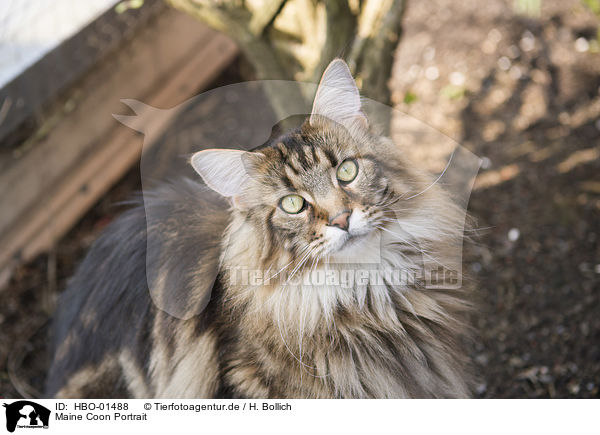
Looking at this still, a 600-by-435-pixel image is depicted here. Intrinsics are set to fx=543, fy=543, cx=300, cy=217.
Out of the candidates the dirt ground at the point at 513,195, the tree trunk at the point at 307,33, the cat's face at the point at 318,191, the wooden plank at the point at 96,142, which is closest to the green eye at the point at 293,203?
the cat's face at the point at 318,191

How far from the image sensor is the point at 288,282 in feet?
4.25

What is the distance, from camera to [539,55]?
296 cm

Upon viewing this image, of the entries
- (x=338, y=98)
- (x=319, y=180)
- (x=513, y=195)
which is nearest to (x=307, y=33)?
(x=338, y=98)

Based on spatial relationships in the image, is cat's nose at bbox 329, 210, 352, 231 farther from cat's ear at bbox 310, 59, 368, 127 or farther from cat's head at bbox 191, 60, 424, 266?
cat's ear at bbox 310, 59, 368, 127

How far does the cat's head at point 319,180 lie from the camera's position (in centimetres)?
120

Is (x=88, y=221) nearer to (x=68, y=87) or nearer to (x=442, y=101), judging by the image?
(x=68, y=87)

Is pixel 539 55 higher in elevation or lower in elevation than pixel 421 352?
higher

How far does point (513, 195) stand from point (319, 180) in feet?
5.25

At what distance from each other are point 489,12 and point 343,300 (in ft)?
8.41
